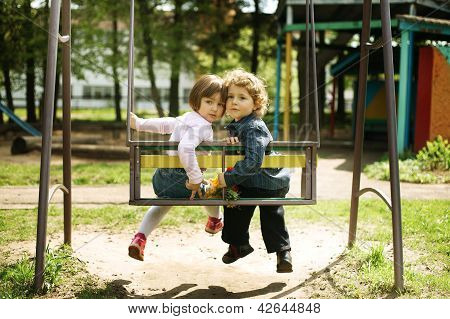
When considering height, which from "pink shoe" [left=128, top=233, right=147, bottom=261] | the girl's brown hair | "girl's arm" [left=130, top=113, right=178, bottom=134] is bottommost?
"pink shoe" [left=128, top=233, right=147, bottom=261]

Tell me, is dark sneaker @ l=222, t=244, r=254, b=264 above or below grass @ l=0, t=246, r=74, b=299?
above

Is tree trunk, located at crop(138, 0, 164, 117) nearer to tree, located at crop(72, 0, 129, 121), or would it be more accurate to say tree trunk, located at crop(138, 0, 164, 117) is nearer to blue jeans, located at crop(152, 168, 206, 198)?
tree, located at crop(72, 0, 129, 121)

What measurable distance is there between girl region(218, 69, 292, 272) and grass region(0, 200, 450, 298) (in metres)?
0.42

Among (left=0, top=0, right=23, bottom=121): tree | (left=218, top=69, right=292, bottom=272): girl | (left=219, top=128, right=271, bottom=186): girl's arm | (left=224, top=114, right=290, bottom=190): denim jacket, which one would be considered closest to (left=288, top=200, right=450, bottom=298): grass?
(left=218, top=69, right=292, bottom=272): girl

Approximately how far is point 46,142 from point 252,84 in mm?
1232

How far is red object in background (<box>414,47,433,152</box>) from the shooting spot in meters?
9.64

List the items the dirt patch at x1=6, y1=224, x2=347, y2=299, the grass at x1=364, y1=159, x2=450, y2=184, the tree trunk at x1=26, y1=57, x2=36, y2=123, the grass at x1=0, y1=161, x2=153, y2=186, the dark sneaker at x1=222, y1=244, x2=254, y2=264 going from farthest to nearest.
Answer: the tree trunk at x1=26, y1=57, x2=36, y2=123
the grass at x1=0, y1=161, x2=153, y2=186
the grass at x1=364, y1=159, x2=450, y2=184
the dark sneaker at x1=222, y1=244, x2=254, y2=264
the dirt patch at x1=6, y1=224, x2=347, y2=299

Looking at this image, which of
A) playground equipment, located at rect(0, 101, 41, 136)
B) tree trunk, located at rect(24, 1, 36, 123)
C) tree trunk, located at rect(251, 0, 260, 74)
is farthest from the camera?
tree trunk, located at rect(251, 0, 260, 74)

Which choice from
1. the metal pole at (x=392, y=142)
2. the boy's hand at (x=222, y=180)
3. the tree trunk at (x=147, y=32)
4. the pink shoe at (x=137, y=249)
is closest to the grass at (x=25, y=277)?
the pink shoe at (x=137, y=249)

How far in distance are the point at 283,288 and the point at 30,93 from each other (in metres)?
15.7

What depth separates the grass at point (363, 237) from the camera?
3492 mm

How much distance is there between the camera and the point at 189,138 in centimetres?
333
